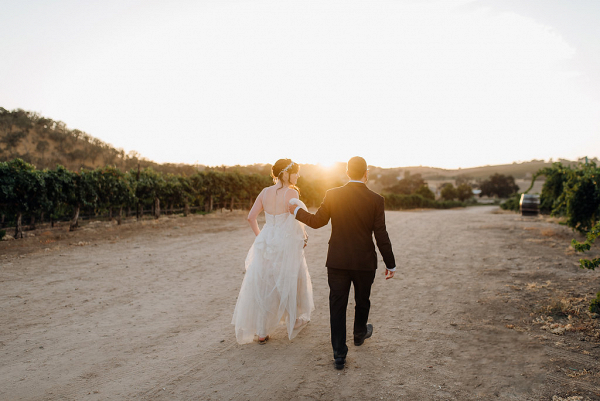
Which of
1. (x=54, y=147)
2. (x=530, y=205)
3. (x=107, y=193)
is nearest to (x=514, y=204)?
(x=530, y=205)

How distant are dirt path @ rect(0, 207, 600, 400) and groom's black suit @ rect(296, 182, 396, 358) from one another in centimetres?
58

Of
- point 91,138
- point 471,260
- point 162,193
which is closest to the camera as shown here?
point 471,260

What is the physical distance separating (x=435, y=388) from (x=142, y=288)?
17.2 ft

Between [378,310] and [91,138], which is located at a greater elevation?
[91,138]

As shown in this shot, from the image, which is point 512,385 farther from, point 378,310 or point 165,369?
point 165,369

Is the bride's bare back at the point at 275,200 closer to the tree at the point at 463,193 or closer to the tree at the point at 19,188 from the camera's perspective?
the tree at the point at 19,188

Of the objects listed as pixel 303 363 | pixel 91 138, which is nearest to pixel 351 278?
pixel 303 363

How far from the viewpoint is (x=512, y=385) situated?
306cm

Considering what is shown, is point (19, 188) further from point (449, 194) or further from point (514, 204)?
point (449, 194)

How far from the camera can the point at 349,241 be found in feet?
11.4

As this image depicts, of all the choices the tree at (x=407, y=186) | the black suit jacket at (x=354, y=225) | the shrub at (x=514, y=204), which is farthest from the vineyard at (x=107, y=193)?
the tree at (x=407, y=186)

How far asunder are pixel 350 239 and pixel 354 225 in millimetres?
141

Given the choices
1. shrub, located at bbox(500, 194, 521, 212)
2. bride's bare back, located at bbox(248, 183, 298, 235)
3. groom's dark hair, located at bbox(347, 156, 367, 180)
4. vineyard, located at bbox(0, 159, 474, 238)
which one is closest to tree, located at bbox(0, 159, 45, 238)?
vineyard, located at bbox(0, 159, 474, 238)

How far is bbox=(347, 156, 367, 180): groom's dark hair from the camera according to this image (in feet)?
11.6
